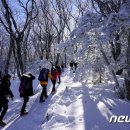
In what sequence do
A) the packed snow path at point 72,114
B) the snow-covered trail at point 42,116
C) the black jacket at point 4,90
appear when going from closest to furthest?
the packed snow path at point 72,114
the snow-covered trail at point 42,116
the black jacket at point 4,90

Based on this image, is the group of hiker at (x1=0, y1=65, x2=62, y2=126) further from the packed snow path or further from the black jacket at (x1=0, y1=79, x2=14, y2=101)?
the packed snow path

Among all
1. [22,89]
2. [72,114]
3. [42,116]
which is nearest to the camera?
[72,114]

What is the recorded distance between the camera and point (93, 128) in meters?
9.50

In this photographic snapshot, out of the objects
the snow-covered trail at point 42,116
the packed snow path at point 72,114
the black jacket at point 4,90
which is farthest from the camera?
the black jacket at point 4,90

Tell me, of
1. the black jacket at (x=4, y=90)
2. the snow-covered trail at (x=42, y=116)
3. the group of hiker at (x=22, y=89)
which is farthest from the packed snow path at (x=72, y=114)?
the black jacket at (x=4, y=90)

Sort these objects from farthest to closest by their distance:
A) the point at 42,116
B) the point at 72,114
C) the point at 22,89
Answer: the point at 22,89 → the point at 42,116 → the point at 72,114

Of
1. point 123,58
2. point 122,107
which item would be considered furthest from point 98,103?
point 123,58

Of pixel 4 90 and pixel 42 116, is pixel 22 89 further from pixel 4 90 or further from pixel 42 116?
pixel 42 116

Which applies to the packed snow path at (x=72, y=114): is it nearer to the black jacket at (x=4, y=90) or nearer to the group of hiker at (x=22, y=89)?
the group of hiker at (x=22, y=89)

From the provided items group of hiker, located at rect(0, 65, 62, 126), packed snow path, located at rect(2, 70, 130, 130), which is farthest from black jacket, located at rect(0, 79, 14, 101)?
packed snow path, located at rect(2, 70, 130, 130)

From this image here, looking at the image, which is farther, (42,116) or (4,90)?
(42,116)

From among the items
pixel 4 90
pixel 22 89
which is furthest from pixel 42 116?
pixel 4 90

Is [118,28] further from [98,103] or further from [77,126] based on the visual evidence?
[77,126]

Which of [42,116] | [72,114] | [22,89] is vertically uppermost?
[22,89]
